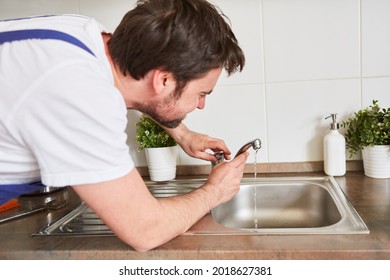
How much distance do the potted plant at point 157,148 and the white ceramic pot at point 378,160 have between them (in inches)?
23.0

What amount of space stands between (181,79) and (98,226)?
1.27 ft

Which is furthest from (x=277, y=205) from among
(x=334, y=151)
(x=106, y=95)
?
(x=106, y=95)

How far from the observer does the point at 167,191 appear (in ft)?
3.71

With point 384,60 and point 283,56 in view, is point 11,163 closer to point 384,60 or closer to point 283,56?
point 283,56

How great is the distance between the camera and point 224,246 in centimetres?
72

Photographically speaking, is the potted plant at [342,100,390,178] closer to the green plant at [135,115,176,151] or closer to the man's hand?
the man's hand

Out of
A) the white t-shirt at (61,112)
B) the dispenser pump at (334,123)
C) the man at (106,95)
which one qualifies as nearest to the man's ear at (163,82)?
the man at (106,95)

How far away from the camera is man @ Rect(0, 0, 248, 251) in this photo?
0.60 m

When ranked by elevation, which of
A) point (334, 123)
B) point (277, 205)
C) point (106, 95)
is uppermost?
point (106, 95)

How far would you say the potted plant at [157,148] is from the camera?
1.21 meters

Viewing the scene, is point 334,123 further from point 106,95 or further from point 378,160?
point 106,95

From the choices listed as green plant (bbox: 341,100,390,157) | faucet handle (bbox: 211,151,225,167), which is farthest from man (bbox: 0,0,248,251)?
green plant (bbox: 341,100,390,157)

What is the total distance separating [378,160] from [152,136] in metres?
0.68

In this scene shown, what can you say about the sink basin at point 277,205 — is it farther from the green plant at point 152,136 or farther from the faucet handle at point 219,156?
the green plant at point 152,136
